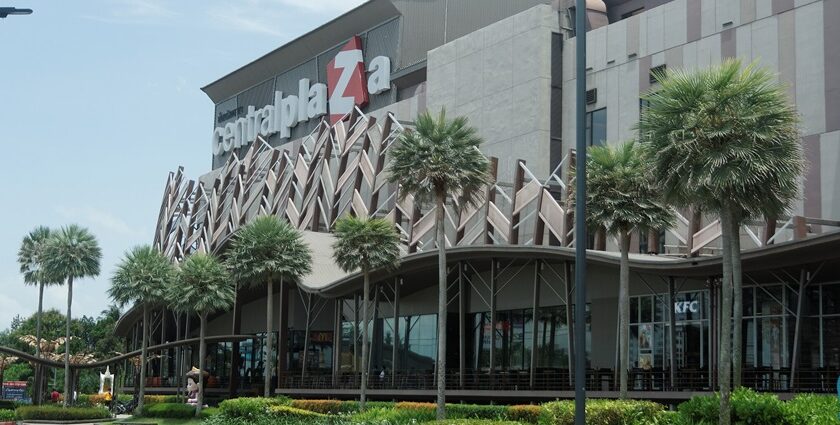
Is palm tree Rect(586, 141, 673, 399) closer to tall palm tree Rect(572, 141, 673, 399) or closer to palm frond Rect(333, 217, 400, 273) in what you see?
tall palm tree Rect(572, 141, 673, 399)

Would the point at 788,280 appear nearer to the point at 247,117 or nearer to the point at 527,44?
the point at 527,44

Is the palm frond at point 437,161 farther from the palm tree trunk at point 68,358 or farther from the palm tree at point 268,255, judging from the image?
the palm tree trunk at point 68,358

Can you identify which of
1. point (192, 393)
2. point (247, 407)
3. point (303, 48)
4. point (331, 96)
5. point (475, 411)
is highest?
point (303, 48)

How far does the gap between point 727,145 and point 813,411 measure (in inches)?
284

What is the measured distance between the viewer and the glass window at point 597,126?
55.7 m

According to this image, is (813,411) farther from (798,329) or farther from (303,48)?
(303,48)

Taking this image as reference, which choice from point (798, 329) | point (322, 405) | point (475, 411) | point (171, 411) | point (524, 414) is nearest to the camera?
point (798, 329)

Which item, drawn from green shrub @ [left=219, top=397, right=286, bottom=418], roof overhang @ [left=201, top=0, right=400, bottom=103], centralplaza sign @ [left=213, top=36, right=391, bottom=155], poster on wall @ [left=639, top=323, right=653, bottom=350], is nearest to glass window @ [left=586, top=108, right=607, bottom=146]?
poster on wall @ [left=639, top=323, right=653, bottom=350]

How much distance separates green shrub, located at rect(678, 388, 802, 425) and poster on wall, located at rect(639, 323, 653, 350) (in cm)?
2000

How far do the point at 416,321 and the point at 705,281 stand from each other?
22.2m

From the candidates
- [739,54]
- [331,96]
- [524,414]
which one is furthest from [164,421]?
[739,54]

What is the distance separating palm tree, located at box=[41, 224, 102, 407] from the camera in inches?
3086

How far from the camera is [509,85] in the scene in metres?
60.8

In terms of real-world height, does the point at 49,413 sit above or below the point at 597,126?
below
